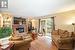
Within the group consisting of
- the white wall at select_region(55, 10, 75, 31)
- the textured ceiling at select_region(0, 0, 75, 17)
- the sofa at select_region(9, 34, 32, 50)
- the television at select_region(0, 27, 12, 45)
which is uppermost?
the textured ceiling at select_region(0, 0, 75, 17)

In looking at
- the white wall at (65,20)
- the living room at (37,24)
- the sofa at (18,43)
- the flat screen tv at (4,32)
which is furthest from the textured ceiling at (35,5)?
the white wall at (65,20)

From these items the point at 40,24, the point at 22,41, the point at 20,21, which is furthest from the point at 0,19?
the point at 40,24

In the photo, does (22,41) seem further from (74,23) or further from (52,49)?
(74,23)

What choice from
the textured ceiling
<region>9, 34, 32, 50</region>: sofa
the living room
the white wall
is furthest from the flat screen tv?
the white wall

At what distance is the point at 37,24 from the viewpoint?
1739 cm

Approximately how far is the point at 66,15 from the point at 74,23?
1.17m

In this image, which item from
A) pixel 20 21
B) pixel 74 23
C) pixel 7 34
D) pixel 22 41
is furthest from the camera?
pixel 20 21

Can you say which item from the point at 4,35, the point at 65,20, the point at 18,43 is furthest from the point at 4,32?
the point at 65,20

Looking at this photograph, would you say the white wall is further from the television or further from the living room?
the television

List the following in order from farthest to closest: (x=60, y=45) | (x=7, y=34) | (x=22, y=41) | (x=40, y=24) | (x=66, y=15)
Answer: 1. (x=40, y=24)
2. (x=66, y=15)
3. (x=60, y=45)
4. (x=22, y=41)
5. (x=7, y=34)

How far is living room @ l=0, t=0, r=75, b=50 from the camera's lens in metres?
5.44

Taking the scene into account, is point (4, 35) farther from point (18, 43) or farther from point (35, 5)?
point (35, 5)

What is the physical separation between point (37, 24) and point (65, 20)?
18.5ft

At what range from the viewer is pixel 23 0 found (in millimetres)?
5770
